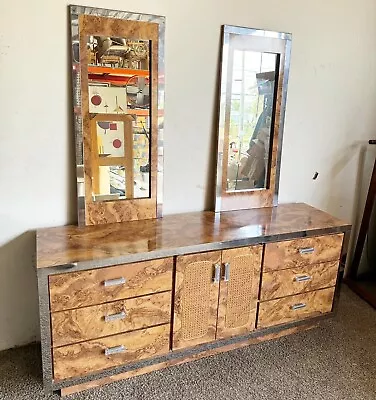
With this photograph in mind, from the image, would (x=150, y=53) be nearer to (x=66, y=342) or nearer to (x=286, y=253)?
(x=286, y=253)

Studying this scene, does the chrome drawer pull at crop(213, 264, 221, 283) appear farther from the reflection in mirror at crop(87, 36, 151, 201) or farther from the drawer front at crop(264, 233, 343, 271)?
the reflection in mirror at crop(87, 36, 151, 201)

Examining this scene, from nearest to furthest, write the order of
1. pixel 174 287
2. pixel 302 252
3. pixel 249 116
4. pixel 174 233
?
1. pixel 174 287
2. pixel 174 233
3. pixel 302 252
4. pixel 249 116

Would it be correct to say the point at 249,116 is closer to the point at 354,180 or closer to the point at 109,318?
the point at 354,180

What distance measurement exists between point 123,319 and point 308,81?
1.73 m

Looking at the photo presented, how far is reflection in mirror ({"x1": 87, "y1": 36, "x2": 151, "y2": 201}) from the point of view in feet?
6.44

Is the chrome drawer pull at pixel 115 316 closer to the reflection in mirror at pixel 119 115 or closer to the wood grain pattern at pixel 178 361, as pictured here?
the wood grain pattern at pixel 178 361

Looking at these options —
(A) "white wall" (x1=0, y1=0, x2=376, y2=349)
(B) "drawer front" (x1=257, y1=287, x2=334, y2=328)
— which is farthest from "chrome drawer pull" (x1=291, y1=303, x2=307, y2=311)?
(A) "white wall" (x1=0, y1=0, x2=376, y2=349)

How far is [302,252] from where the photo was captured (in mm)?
2191

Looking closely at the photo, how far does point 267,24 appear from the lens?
2.28 metres

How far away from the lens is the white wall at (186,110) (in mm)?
1868

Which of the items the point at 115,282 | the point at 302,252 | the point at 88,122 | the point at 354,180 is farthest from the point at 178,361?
the point at 354,180

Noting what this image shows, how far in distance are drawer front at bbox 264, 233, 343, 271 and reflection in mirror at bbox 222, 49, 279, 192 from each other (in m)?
0.47

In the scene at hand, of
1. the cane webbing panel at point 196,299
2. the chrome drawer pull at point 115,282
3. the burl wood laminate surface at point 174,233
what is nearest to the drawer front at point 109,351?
the cane webbing panel at point 196,299

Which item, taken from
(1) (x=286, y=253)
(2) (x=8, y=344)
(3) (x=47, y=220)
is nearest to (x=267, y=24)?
(1) (x=286, y=253)
